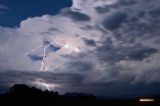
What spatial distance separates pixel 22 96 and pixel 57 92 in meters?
18.1

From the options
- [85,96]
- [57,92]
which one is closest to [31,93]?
[57,92]

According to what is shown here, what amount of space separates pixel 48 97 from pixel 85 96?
55.4ft

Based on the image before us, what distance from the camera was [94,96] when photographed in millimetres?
130375

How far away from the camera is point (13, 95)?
383ft

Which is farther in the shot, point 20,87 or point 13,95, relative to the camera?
point 20,87

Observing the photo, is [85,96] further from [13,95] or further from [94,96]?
[13,95]

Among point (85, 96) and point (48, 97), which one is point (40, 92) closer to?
point (48, 97)

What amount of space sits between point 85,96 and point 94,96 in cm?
390

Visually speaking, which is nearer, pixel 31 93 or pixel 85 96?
pixel 31 93

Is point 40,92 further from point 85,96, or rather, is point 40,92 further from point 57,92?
point 85,96

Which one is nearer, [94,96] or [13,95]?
[13,95]

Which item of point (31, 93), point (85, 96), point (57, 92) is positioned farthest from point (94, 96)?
point (31, 93)

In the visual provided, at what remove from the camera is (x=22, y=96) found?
116312 mm

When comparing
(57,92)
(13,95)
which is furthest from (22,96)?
(57,92)
